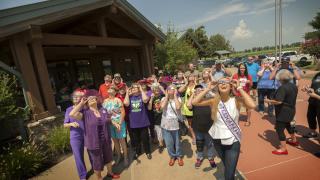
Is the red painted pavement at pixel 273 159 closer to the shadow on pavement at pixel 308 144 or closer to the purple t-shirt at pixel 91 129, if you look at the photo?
the shadow on pavement at pixel 308 144

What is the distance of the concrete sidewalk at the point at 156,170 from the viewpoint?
13.3 feet

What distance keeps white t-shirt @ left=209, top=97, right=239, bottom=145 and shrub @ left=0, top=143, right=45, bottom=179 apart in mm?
3836

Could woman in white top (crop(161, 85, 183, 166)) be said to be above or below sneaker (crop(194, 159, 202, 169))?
above

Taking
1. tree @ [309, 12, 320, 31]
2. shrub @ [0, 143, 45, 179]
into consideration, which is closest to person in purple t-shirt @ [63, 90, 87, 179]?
shrub @ [0, 143, 45, 179]

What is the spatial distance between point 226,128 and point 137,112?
2136 millimetres

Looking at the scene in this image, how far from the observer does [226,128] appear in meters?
3.01

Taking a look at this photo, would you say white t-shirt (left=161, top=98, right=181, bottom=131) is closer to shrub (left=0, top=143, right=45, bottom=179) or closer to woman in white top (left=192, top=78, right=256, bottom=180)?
woman in white top (left=192, top=78, right=256, bottom=180)

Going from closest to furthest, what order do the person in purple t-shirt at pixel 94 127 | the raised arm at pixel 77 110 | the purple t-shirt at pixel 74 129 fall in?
the raised arm at pixel 77 110 → the person in purple t-shirt at pixel 94 127 → the purple t-shirt at pixel 74 129

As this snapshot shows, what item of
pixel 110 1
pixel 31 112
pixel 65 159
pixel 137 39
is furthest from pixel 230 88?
pixel 137 39

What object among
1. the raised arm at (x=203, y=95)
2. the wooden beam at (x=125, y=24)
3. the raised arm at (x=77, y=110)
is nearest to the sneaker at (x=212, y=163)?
the raised arm at (x=203, y=95)

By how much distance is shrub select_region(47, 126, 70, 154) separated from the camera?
17.1 ft

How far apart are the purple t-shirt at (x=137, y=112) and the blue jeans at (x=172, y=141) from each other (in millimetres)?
532

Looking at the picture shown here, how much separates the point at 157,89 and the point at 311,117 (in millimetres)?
3459

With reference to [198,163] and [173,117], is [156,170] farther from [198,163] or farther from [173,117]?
[173,117]
